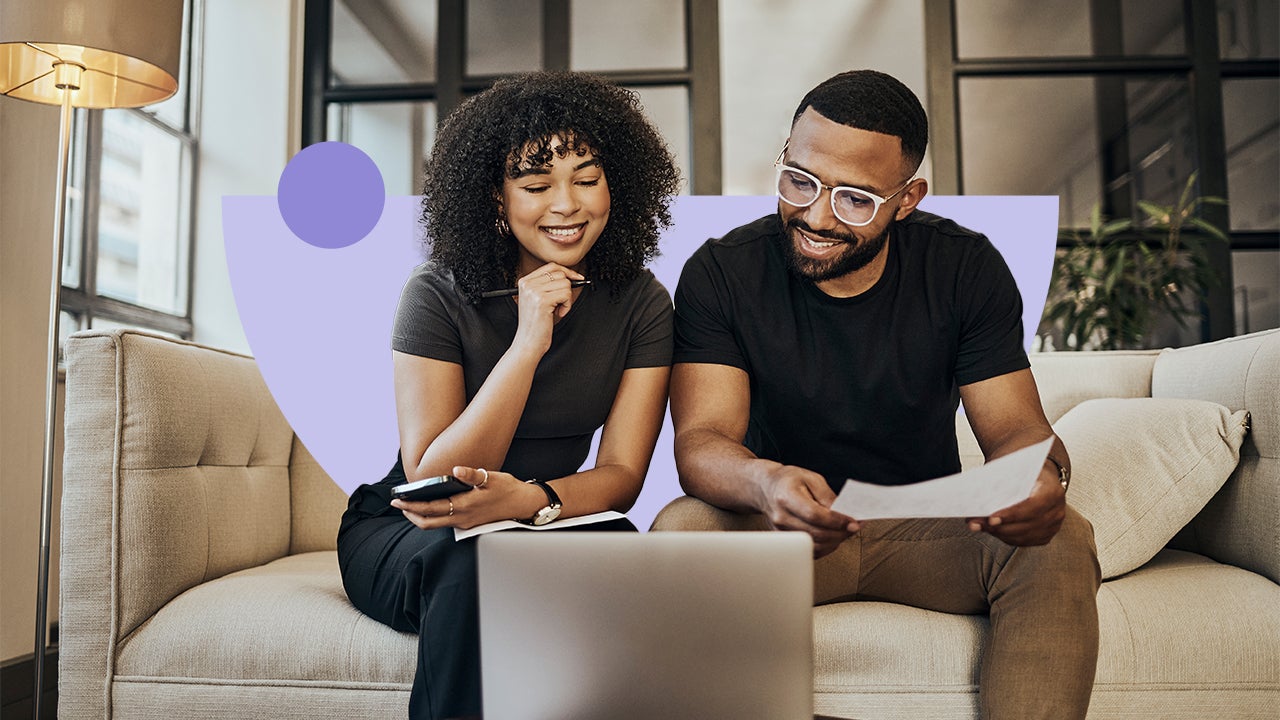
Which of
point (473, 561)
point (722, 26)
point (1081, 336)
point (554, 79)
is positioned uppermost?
point (722, 26)

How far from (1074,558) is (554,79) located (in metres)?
1.12

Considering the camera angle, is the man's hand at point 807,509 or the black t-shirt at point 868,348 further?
the black t-shirt at point 868,348

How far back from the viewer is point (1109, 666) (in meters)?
1.43

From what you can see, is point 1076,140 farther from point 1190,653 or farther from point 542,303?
point 542,303

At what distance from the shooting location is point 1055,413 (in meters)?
2.05

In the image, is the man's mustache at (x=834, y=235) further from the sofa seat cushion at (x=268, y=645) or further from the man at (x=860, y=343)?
the sofa seat cushion at (x=268, y=645)

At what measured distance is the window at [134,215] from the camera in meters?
2.80

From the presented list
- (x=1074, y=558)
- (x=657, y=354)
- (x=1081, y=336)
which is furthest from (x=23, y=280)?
(x=1081, y=336)

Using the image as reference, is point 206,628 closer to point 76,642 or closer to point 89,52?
point 76,642

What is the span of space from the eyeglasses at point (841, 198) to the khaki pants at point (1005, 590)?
0.48 m

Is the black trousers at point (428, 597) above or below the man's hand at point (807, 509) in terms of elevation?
below

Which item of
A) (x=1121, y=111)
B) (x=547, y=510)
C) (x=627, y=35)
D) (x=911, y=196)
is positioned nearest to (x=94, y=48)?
(x=547, y=510)

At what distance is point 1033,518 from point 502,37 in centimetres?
329

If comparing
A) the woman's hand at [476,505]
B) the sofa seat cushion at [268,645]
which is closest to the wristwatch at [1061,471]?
the woman's hand at [476,505]
